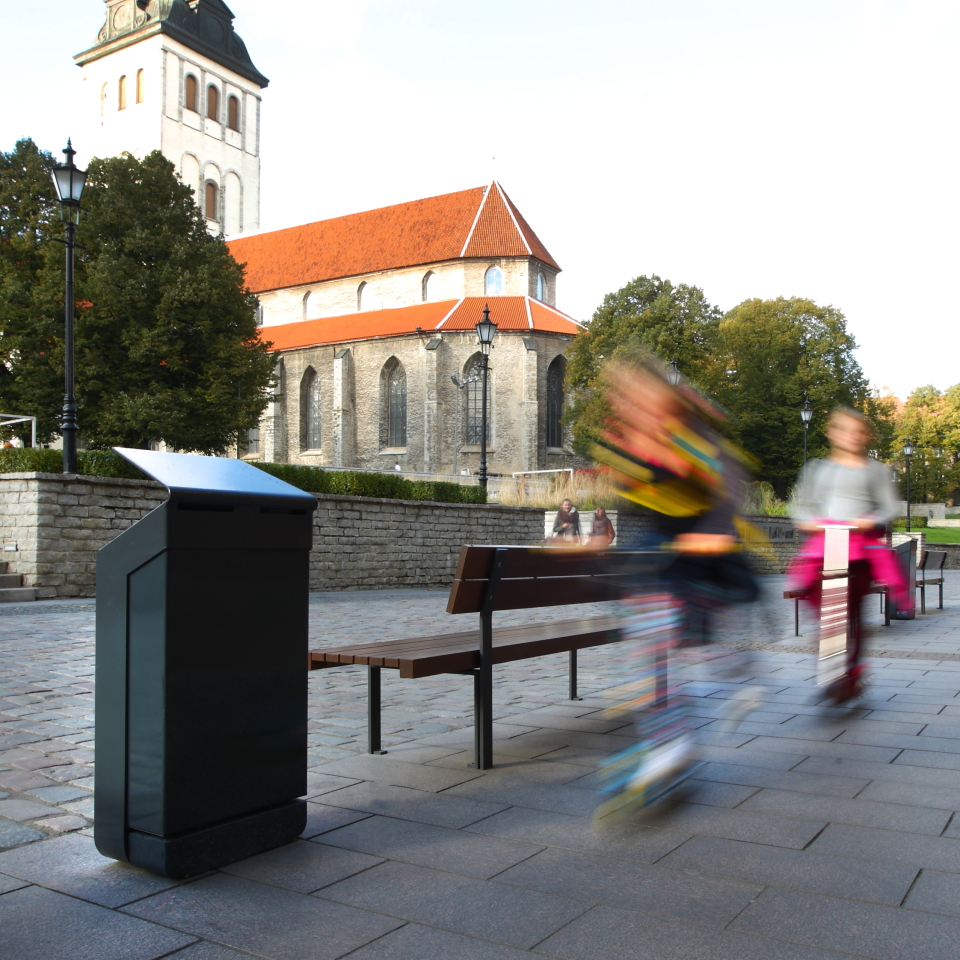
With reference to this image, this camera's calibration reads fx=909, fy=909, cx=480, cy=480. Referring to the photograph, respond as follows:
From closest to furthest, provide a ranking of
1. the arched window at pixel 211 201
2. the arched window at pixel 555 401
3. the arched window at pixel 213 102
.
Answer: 1. the arched window at pixel 555 401
2. the arched window at pixel 213 102
3. the arched window at pixel 211 201

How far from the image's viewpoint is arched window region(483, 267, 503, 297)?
50094mm

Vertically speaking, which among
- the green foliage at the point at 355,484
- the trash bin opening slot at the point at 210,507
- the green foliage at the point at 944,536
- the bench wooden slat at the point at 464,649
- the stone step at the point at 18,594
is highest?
the green foliage at the point at 355,484

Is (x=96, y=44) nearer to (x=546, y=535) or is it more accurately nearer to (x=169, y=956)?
(x=546, y=535)

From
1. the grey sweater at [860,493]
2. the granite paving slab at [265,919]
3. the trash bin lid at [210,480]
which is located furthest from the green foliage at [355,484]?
the granite paving slab at [265,919]

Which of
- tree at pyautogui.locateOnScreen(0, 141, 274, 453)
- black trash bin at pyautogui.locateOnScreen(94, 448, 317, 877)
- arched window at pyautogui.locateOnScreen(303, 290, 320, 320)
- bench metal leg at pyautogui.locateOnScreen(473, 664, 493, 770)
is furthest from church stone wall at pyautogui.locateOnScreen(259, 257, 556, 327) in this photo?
black trash bin at pyautogui.locateOnScreen(94, 448, 317, 877)

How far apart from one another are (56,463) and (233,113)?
2136 inches

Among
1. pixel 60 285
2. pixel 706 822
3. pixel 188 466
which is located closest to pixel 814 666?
pixel 706 822

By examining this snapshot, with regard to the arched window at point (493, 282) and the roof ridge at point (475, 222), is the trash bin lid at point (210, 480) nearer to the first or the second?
the arched window at point (493, 282)

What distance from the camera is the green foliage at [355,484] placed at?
63.0ft

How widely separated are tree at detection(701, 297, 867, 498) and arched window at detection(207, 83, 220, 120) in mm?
36135

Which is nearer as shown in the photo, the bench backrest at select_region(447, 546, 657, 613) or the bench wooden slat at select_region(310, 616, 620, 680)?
the bench wooden slat at select_region(310, 616, 620, 680)

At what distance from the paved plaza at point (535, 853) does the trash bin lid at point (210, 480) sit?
123 centimetres

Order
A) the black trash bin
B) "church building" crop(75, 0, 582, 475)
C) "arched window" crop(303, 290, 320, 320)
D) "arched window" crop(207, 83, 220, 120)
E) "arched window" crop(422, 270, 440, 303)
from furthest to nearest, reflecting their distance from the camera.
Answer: "arched window" crop(207, 83, 220, 120) < "arched window" crop(303, 290, 320, 320) < "arched window" crop(422, 270, 440, 303) < "church building" crop(75, 0, 582, 475) < the black trash bin

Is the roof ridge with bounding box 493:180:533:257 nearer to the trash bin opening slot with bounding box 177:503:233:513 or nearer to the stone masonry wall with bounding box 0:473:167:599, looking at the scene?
the stone masonry wall with bounding box 0:473:167:599
